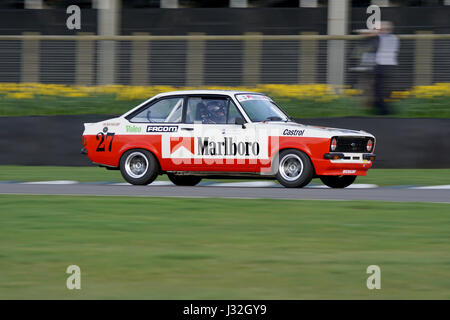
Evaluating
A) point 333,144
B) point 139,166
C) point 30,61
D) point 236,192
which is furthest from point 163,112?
point 30,61

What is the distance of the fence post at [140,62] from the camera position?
21422 mm

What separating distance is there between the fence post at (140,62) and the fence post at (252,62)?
2.16 m

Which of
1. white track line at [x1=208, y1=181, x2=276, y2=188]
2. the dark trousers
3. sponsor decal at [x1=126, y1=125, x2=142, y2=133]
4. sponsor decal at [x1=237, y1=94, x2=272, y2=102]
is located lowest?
white track line at [x1=208, y1=181, x2=276, y2=188]

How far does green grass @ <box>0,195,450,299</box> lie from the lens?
21.9 ft

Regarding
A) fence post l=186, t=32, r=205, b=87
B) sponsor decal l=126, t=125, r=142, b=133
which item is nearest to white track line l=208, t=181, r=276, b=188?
sponsor decal l=126, t=125, r=142, b=133

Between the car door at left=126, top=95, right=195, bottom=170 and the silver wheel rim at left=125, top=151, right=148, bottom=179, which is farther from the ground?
the car door at left=126, top=95, right=195, bottom=170

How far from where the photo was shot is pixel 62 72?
21.8 metres

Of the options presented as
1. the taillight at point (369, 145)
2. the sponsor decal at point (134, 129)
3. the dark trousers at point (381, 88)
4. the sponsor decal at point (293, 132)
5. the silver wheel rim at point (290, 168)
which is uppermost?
the dark trousers at point (381, 88)

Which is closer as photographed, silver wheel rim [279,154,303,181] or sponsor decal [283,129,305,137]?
sponsor decal [283,129,305,137]

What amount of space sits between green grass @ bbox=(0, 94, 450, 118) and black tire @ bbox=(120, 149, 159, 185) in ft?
19.3

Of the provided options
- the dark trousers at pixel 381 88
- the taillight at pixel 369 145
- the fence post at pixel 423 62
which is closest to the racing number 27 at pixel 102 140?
the taillight at pixel 369 145

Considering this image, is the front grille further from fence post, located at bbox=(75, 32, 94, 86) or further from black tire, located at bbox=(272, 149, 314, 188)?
fence post, located at bbox=(75, 32, 94, 86)

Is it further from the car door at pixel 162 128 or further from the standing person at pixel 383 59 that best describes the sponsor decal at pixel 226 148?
the standing person at pixel 383 59

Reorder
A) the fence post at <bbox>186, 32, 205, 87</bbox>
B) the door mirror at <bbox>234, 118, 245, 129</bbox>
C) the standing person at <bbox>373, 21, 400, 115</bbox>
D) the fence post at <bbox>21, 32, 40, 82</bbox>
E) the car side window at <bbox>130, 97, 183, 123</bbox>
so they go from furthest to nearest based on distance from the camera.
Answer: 1. the fence post at <bbox>21, 32, 40, 82</bbox>
2. the fence post at <bbox>186, 32, 205, 87</bbox>
3. the standing person at <bbox>373, 21, 400, 115</bbox>
4. the car side window at <bbox>130, 97, 183, 123</bbox>
5. the door mirror at <bbox>234, 118, 245, 129</bbox>
